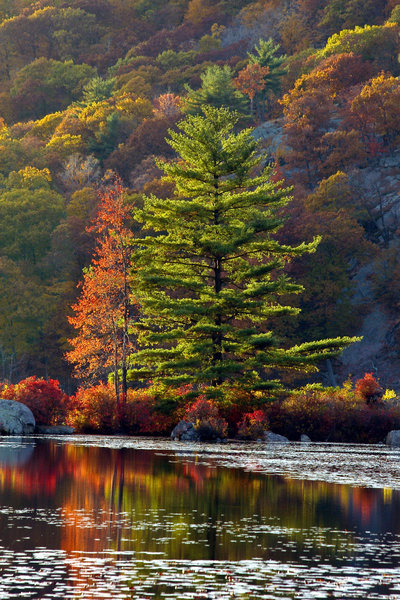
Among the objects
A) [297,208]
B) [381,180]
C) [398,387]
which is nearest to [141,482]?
[398,387]

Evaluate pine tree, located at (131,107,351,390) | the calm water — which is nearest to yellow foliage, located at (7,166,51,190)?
pine tree, located at (131,107,351,390)

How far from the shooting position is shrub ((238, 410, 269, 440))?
37.1 meters

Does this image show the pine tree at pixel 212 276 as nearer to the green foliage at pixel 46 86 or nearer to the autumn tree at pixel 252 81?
the autumn tree at pixel 252 81

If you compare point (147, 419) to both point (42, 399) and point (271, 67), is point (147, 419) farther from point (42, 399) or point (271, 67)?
point (271, 67)

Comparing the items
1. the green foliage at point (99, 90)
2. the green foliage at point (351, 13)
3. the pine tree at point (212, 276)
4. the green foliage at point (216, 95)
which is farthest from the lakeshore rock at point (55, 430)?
the green foliage at point (351, 13)

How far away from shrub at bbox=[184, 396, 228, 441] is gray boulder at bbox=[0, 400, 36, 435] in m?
6.27

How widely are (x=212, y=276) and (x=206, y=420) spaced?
744cm

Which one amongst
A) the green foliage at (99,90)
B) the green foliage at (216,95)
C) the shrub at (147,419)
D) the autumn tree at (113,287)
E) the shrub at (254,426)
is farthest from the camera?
the green foliage at (99,90)

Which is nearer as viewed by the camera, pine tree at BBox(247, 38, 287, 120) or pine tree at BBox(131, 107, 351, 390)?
pine tree at BBox(131, 107, 351, 390)

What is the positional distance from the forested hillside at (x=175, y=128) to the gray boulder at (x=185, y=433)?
7.43 metres

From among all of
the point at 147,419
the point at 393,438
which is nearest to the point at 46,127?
the point at 147,419

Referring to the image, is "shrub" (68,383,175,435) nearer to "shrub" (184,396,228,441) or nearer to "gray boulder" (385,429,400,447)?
"shrub" (184,396,228,441)

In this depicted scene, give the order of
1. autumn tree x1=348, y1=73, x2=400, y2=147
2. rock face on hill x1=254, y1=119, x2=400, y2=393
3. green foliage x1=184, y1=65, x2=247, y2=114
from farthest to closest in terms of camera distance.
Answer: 1. green foliage x1=184, y1=65, x2=247, y2=114
2. autumn tree x1=348, y1=73, x2=400, y2=147
3. rock face on hill x1=254, y1=119, x2=400, y2=393

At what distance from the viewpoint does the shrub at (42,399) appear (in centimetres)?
4219
